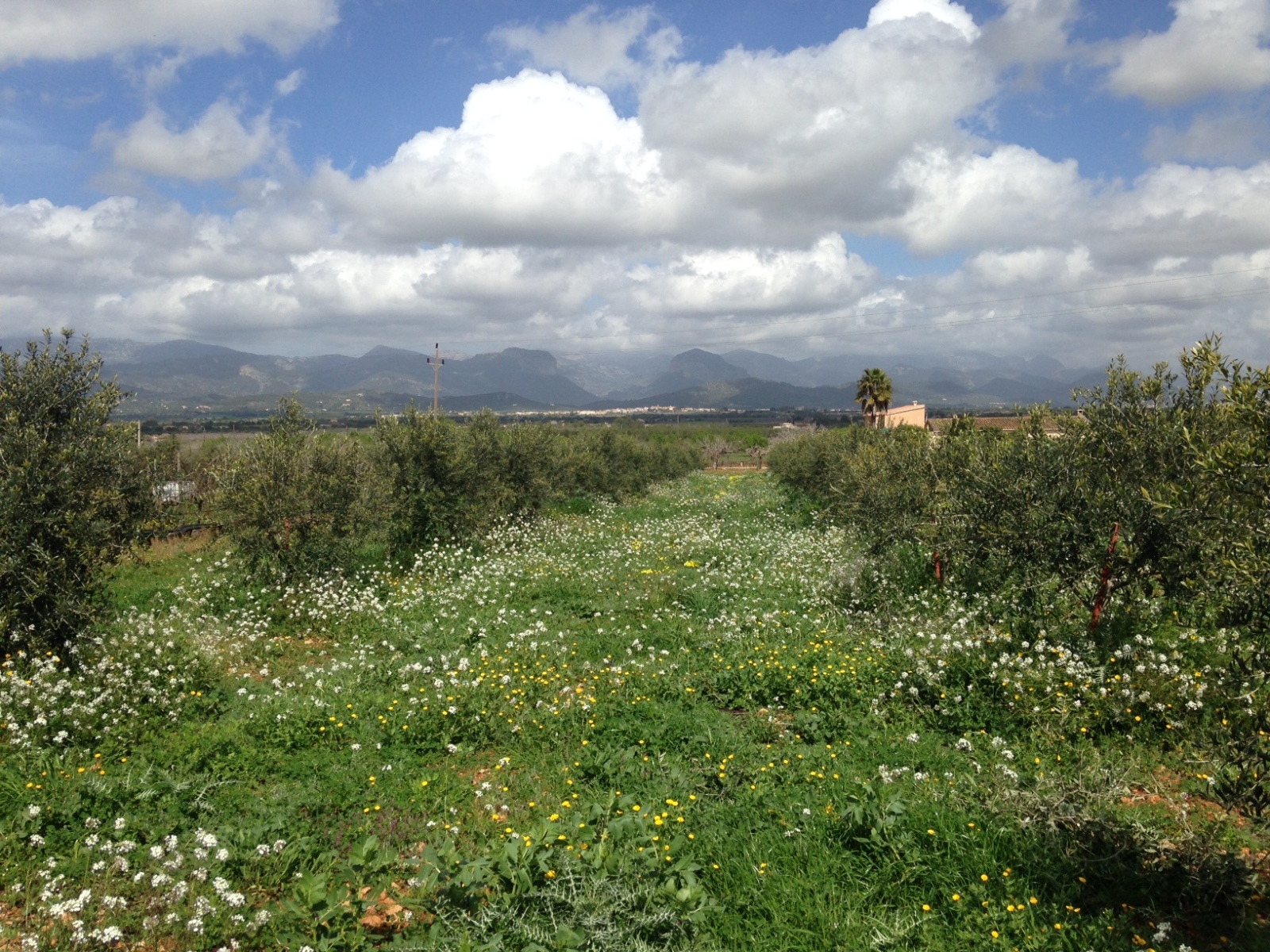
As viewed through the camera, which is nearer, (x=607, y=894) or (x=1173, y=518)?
(x=607, y=894)

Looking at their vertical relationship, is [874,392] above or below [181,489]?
above

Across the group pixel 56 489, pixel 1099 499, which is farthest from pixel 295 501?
pixel 1099 499

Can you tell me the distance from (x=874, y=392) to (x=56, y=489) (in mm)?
50897

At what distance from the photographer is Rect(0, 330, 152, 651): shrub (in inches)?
394

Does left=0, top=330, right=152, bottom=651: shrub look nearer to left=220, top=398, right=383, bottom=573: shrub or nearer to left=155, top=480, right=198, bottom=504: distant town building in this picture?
left=220, top=398, right=383, bottom=573: shrub

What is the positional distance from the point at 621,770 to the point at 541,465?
75.5ft

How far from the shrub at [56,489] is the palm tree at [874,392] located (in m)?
48.3

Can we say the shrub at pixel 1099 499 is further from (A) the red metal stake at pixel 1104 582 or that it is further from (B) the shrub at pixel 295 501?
(B) the shrub at pixel 295 501

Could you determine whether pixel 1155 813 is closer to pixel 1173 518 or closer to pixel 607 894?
pixel 1173 518

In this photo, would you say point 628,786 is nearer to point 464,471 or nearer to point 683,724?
point 683,724

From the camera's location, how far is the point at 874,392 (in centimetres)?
5341

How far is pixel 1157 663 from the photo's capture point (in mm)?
8984

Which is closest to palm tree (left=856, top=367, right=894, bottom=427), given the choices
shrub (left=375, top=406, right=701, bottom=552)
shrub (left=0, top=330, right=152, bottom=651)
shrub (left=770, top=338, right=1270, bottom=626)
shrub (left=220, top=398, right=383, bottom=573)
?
shrub (left=375, top=406, right=701, bottom=552)

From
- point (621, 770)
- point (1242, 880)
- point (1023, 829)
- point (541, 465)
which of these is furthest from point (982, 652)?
point (541, 465)
